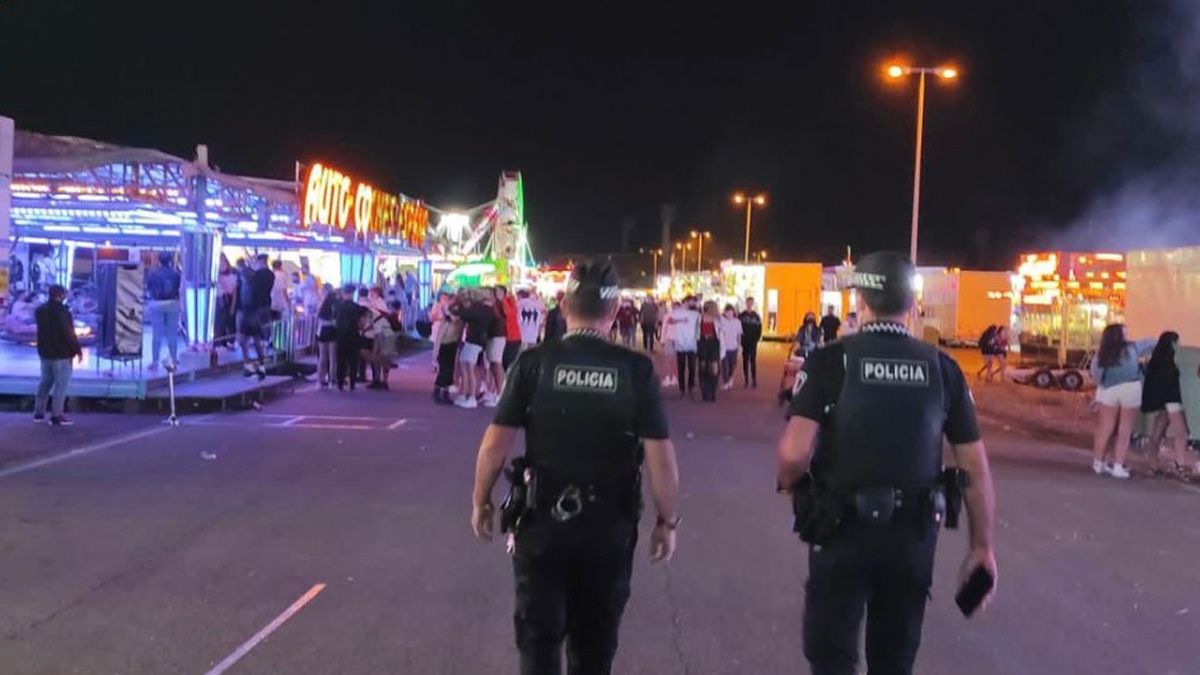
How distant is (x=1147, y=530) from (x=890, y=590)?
631 centimetres

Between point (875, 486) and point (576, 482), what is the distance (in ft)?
3.19

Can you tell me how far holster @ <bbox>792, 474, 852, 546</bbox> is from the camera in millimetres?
3441

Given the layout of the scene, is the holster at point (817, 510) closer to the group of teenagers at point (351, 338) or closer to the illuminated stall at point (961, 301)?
the group of teenagers at point (351, 338)

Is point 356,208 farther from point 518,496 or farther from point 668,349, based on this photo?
point 518,496

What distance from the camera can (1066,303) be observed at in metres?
27.2

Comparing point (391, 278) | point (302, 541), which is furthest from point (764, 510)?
point (391, 278)

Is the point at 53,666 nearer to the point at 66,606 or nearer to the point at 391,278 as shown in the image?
the point at 66,606

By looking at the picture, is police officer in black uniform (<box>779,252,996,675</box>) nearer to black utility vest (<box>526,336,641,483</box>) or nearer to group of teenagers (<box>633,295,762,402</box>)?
black utility vest (<box>526,336,641,483</box>)

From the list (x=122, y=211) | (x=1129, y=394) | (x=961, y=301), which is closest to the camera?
(x=1129, y=394)

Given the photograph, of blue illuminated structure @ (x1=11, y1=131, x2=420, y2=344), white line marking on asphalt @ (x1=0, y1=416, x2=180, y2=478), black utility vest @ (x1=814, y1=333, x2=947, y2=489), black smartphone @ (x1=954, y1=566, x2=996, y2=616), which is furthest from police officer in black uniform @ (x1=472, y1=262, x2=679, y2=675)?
blue illuminated structure @ (x1=11, y1=131, x2=420, y2=344)

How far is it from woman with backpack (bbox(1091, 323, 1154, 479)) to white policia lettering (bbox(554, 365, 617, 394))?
9022mm

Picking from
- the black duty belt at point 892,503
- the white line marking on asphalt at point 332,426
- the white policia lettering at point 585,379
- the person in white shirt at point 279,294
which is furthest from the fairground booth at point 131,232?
the black duty belt at point 892,503

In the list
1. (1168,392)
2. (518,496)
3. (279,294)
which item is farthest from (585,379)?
(279,294)

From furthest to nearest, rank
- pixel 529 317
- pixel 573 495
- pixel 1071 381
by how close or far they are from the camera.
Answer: pixel 1071 381, pixel 529 317, pixel 573 495
